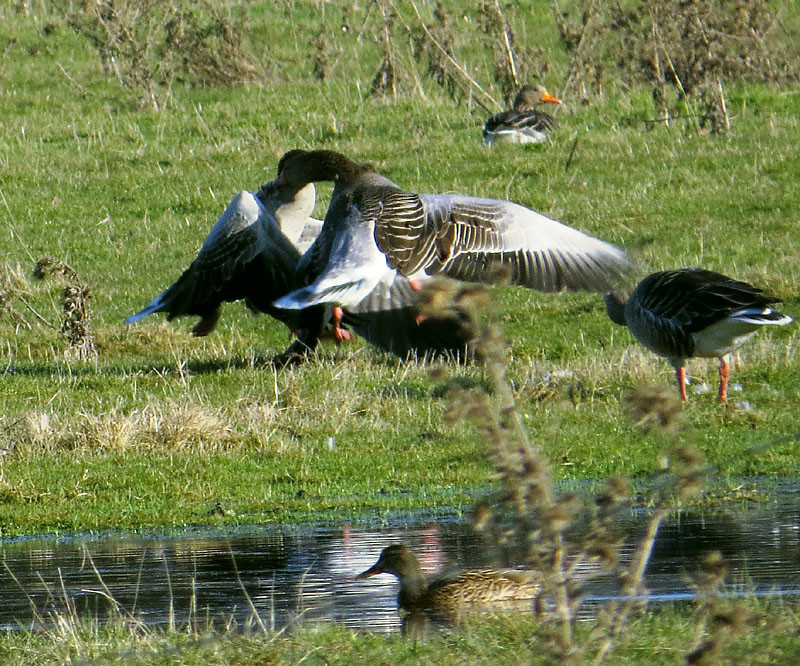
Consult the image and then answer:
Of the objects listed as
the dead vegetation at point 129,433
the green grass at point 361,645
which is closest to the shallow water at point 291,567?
Result: the green grass at point 361,645

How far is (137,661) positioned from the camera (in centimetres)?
480

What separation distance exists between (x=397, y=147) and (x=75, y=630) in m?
14.4

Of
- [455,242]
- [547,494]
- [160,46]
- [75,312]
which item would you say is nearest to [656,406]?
[547,494]

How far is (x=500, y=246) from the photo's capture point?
33.1 ft

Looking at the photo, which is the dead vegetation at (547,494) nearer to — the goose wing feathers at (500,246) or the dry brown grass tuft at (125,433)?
the dry brown grass tuft at (125,433)

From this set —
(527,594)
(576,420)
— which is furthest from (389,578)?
(576,420)

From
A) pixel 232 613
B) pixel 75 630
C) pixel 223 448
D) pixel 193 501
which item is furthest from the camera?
pixel 223 448

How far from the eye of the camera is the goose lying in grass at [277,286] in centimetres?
1095

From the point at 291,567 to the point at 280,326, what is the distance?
737 cm

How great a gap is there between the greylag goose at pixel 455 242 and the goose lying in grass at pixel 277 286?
768 mm

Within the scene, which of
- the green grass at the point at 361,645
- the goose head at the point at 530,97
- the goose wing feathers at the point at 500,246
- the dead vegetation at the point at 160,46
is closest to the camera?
the green grass at the point at 361,645

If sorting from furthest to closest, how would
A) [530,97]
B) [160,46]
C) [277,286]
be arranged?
1. [160,46]
2. [530,97]
3. [277,286]

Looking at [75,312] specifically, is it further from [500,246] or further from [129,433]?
[500,246]

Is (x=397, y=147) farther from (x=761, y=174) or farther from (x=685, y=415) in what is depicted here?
(x=685, y=415)
